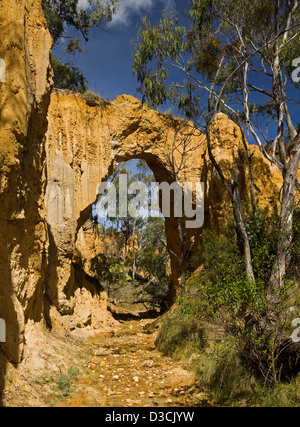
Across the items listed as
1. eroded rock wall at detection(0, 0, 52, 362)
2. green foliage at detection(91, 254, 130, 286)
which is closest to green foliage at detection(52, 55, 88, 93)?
green foliage at detection(91, 254, 130, 286)

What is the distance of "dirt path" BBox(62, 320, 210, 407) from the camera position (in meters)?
5.14

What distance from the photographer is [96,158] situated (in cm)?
1150

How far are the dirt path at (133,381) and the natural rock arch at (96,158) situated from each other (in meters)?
2.12

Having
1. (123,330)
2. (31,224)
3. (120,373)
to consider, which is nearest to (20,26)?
(31,224)

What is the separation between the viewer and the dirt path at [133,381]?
5137mm

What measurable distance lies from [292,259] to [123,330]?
281 inches

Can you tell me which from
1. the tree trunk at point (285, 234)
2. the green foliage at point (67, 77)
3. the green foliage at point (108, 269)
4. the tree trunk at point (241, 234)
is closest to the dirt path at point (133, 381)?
the tree trunk at point (285, 234)

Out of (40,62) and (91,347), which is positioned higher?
(40,62)

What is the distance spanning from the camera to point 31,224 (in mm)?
6023

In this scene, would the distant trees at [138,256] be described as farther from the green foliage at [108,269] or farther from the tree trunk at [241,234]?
the tree trunk at [241,234]

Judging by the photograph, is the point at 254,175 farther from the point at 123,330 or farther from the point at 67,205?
the point at 123,330

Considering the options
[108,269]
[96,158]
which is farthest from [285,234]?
[108,269]

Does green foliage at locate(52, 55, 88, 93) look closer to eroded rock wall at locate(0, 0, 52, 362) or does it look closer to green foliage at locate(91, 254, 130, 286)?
green foliage at locate(91, 254, 130, 286)
